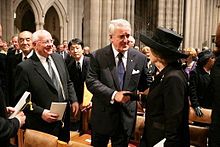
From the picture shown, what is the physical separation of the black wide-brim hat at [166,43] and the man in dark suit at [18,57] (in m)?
2.84

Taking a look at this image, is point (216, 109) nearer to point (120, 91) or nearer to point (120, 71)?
point (120, 91)

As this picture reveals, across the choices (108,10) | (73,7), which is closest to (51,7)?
(73,7)

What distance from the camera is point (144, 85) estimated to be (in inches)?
140

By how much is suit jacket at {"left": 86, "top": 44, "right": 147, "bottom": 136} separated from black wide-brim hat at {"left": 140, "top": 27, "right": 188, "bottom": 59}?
0.75 m

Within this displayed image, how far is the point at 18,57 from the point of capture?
17.5 ft

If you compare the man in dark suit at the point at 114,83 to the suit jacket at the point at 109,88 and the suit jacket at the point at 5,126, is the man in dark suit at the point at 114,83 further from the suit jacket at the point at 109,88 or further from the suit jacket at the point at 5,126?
the suit jacket at the point at 5,126

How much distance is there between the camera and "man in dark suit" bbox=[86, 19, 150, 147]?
3158 mm

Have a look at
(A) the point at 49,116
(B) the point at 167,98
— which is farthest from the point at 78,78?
(B) the point at 167,98

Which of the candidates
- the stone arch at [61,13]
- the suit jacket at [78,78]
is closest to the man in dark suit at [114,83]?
the suit jacket at [78,78]

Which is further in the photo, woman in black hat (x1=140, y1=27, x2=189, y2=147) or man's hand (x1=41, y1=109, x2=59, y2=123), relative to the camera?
man's hand (x1=41, y1=109, x2=59, y2=123)

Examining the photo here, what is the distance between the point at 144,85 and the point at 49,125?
3.72 ft

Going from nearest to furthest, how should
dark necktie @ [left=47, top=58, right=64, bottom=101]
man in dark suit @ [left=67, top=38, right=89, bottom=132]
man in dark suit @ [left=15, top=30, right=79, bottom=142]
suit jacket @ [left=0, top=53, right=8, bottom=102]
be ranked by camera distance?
man in dark suit @ [left=15, top=30, right=79, bottom=142] < dark necktie @ [left=47, top=58, right=64, bottom=101] < suit jacket @ [left=0, top=53, right=8, bottom=102] < man in dark suit @ [left=67, top=38, right=89, bottom=132]

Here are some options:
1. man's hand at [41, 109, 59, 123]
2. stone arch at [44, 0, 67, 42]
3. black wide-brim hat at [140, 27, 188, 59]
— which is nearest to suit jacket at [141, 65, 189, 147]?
black wide-brim hat at [140, 27, 188, 59]

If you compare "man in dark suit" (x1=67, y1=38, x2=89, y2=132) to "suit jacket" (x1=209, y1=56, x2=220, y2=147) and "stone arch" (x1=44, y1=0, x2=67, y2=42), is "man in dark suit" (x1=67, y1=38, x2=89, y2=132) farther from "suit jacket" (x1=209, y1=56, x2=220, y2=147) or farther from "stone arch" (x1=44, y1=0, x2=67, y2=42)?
"stone arch" (x1=44, y1=0, x2=67, y2=42)
